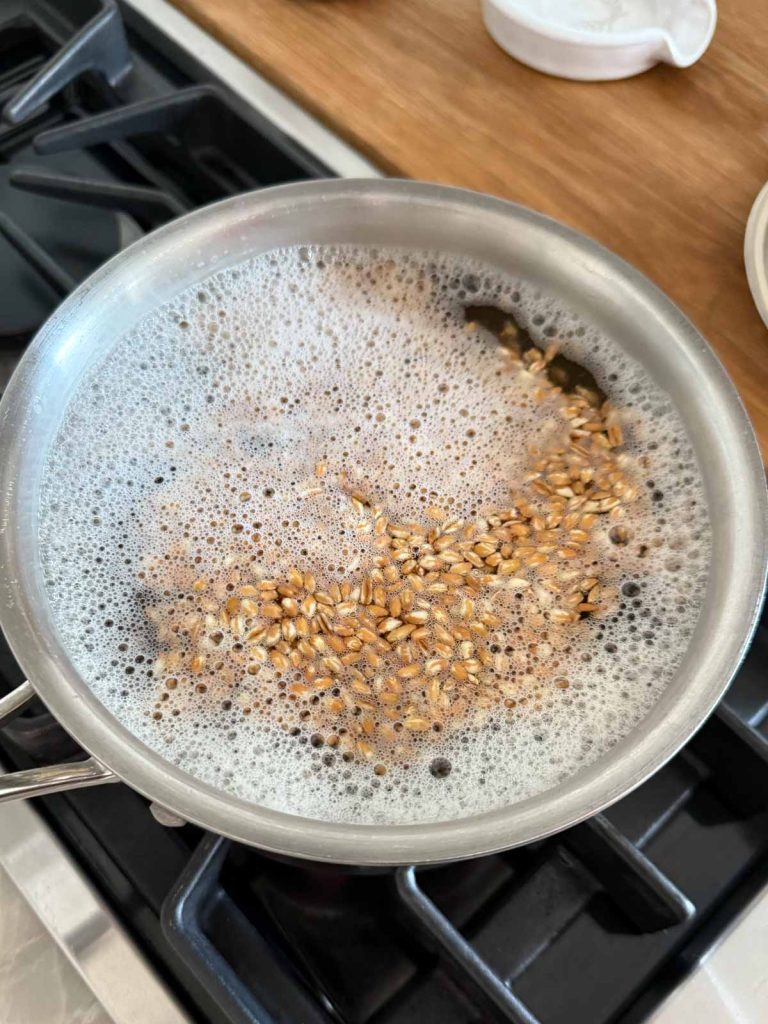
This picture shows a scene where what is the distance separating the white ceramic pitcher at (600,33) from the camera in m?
0.74

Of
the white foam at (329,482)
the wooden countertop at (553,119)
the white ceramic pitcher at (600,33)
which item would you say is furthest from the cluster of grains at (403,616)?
the white ceramic pitcher at (600,33)

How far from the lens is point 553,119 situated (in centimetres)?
76

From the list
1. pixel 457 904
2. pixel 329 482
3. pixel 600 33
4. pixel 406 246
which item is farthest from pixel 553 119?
pixel 457 904

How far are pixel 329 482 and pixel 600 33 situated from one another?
1.58 feet

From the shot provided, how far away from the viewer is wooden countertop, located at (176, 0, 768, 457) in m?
0.71

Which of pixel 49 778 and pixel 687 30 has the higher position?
pixel 687 30

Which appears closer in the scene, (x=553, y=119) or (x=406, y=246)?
(x=406, y=246)

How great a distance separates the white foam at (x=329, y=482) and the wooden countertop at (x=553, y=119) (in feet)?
0.52

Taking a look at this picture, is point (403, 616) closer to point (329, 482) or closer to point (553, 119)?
point (329, 482)

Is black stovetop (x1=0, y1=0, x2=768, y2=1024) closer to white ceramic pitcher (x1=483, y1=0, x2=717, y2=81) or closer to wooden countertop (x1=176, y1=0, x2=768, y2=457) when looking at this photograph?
wooden countertop (x1=176, y1=0, x2=768, y2=457)

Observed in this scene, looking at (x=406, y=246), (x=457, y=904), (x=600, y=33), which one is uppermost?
(x=600, y=33)

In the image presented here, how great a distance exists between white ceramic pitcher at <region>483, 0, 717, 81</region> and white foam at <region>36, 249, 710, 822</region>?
0.91ft

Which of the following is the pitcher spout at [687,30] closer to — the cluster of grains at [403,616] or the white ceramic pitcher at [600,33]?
the white ceramic pitcher at [600,33]

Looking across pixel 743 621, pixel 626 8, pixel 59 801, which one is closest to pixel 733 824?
pixel 743 621
